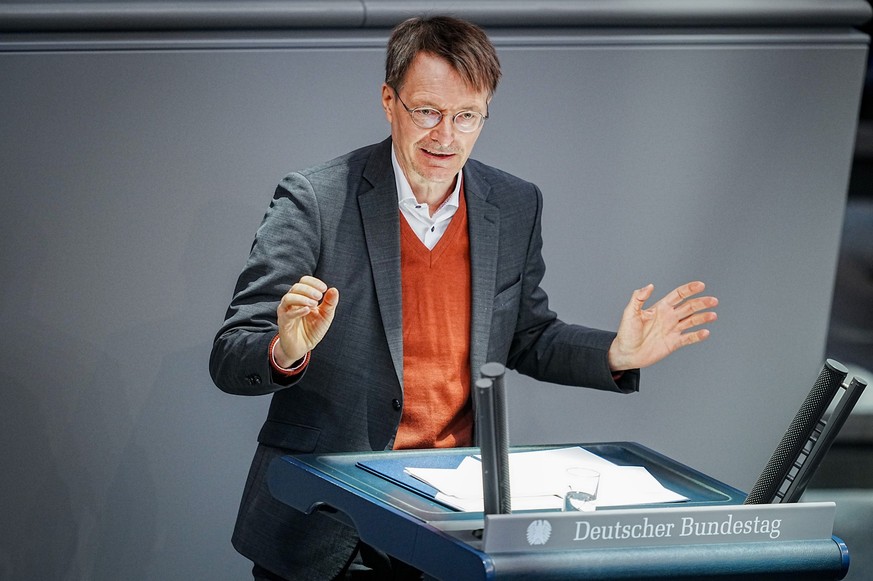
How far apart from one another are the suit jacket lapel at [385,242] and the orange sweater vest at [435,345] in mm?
46

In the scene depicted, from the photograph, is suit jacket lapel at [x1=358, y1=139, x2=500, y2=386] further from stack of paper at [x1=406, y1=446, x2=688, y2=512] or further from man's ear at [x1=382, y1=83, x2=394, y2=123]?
stack of paper at [x1=406, y1=446, x2=688, y2=512]

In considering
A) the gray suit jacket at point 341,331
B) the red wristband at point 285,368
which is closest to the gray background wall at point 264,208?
the gray suit jacket at point 341,331

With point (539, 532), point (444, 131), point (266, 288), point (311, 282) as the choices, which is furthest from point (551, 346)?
point (539, 532)

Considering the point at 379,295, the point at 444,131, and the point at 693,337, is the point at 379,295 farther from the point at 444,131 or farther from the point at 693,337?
the point at 693,337

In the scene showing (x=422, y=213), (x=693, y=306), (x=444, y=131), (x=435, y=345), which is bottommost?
(x=435, y=345)

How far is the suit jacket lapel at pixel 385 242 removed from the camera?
242cm

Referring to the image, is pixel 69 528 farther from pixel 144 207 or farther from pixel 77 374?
pixel 144 207

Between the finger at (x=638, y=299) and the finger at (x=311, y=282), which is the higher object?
the finger at (x=638, y=299)

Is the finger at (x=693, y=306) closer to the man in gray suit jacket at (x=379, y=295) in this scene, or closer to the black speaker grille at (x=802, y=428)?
the man in gray suit jacket at (x=379, y=295)

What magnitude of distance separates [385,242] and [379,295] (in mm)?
112

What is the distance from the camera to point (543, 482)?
201 centimetres

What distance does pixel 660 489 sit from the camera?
81.7 inches

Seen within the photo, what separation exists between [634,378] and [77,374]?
1.56m

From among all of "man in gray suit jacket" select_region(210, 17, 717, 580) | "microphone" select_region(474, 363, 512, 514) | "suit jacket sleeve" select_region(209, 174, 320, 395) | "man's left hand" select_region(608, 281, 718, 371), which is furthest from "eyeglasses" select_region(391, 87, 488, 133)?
"microphone" select_region(474, 363, 512, 514)
